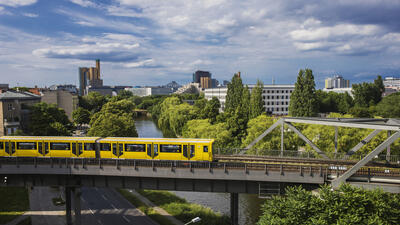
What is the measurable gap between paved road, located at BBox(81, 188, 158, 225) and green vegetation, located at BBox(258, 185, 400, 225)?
21.0 meters

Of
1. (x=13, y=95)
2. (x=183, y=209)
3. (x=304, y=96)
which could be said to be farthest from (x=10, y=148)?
(x=304, y=96)

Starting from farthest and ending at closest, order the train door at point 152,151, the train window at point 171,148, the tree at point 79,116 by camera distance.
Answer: the tree at point 79,116 → the train door at point 152,151 → the train window at point 171,148

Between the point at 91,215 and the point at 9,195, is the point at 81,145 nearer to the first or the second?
the point at 91,215

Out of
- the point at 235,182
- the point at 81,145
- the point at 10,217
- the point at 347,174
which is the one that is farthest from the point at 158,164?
the point at 10,217

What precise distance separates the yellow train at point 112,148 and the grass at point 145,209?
1024cm

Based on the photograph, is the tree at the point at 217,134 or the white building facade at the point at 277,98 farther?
the white building facade at the point at 277,98

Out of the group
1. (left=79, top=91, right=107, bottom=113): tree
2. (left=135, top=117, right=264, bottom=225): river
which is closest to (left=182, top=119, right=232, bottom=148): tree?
(left=135, top=117, right=264, bottom=225): river

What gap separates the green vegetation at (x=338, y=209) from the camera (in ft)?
68.0

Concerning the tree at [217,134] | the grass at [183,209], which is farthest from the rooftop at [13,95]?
the tree at [217,134]

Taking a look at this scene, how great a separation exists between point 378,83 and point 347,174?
3998 inches

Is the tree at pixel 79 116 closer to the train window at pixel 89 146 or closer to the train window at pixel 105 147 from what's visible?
the train window at pixel 89 146

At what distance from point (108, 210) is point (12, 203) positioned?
15.1 m

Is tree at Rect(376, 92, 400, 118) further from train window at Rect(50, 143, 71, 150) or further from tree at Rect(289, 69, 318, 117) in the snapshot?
train window at Rect(50, 143, 71, 150)

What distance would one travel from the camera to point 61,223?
38.2m
